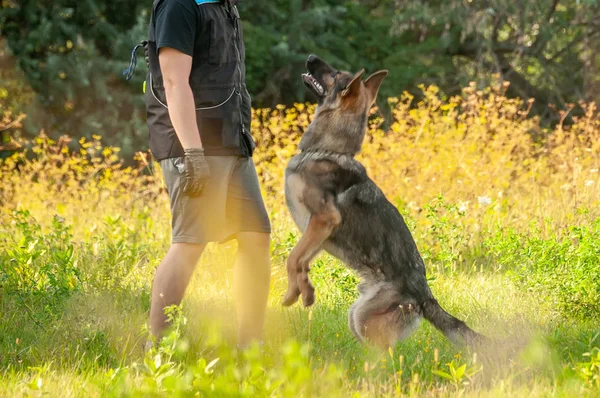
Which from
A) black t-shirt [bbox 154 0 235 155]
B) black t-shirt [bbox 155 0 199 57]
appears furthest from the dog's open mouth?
black t-shirt [bbox 155 0 199 57]

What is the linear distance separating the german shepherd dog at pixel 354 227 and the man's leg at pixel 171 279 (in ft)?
1.84

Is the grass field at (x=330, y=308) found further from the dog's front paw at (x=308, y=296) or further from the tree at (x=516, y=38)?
the tree at (x=516, y=38)

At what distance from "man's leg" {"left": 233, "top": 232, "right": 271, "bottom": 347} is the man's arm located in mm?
695

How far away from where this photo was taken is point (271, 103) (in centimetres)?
1427

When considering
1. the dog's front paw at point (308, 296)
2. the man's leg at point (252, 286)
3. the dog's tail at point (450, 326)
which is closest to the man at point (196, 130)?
the man's leg at point (252, 286)

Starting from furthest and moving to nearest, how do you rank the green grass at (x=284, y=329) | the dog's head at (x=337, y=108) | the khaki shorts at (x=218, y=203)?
the dog's head at (x=337, y=108) < the khaki shorts at (x=218, y=203) < the green grass at (x=284, y=329)

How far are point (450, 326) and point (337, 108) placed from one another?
1.31 meters

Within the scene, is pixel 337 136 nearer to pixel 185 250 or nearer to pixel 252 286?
pixel 252 286

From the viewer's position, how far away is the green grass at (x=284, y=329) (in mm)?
3104

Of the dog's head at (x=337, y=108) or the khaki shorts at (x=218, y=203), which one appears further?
the dog's head at (x=337, y=108)

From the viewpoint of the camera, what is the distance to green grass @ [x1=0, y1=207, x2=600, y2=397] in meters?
3.10

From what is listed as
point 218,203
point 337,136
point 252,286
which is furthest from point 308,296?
point 337,136

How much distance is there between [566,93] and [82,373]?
13.6 meters

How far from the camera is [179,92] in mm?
3553
